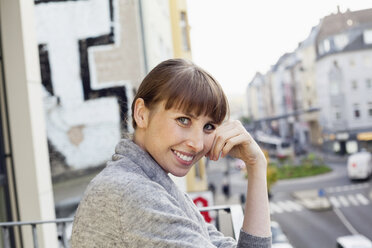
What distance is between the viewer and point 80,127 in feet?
19.1

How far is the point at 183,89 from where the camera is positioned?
88 centimetres

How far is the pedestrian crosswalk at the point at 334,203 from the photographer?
19562mm

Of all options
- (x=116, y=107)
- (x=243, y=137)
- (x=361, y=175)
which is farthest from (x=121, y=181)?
(x=361, y=175)

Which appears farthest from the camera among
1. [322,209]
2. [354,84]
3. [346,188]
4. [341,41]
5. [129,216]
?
[341,41]

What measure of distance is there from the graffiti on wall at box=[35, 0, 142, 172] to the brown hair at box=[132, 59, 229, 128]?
4861mm

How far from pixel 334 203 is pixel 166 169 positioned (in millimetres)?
20539

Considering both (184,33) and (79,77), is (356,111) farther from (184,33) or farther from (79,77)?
(79,77)

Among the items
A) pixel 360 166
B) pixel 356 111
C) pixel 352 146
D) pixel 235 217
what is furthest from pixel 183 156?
pixel 352 146

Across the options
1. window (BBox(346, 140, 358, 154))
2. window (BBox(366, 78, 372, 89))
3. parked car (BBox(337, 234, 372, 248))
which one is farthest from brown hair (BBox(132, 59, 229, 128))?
window (BBox(366, 78, 372, 89))

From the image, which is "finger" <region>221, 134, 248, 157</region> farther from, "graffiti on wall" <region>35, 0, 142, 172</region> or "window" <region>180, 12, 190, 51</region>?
"window" <region>180, 12, 190, 51</region>

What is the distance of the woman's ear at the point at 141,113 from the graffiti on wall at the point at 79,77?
15.9ft

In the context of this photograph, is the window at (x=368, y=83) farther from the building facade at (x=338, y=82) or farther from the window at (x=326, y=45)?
the window at (x=326, y=45)

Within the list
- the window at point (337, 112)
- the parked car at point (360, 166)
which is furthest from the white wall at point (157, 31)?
the window at point (337, 112)

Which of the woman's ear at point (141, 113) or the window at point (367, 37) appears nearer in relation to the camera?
the woman's ear at point (141, 113)
